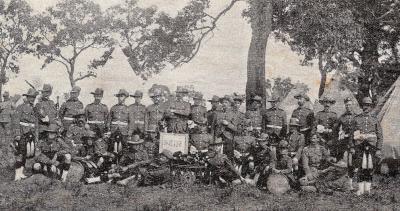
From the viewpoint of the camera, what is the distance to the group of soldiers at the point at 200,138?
8.82m

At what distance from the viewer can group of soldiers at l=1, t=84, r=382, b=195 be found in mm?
8820

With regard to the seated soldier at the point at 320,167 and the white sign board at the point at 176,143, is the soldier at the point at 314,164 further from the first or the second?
the white sign board at the point at 176,143

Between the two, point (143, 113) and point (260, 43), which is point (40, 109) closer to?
point (143, 113)

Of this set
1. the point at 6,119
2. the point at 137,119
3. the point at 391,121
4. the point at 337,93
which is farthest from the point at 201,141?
the point at 337,93

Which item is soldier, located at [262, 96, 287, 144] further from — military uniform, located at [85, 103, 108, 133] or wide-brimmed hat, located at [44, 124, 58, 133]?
wide-brimmed hat, located at [44, 124, 58, 133]

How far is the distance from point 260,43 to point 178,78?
174 inches

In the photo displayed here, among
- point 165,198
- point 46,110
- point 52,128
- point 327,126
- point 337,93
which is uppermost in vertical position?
point 337,93

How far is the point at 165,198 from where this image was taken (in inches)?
298

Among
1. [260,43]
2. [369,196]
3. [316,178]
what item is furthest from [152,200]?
[260,43]

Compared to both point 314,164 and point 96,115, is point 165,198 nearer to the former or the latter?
point 314,164

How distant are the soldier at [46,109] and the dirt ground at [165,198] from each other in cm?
137

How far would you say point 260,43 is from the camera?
1294 cm

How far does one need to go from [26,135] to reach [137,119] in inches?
87.3

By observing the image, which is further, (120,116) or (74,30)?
(74,30)
